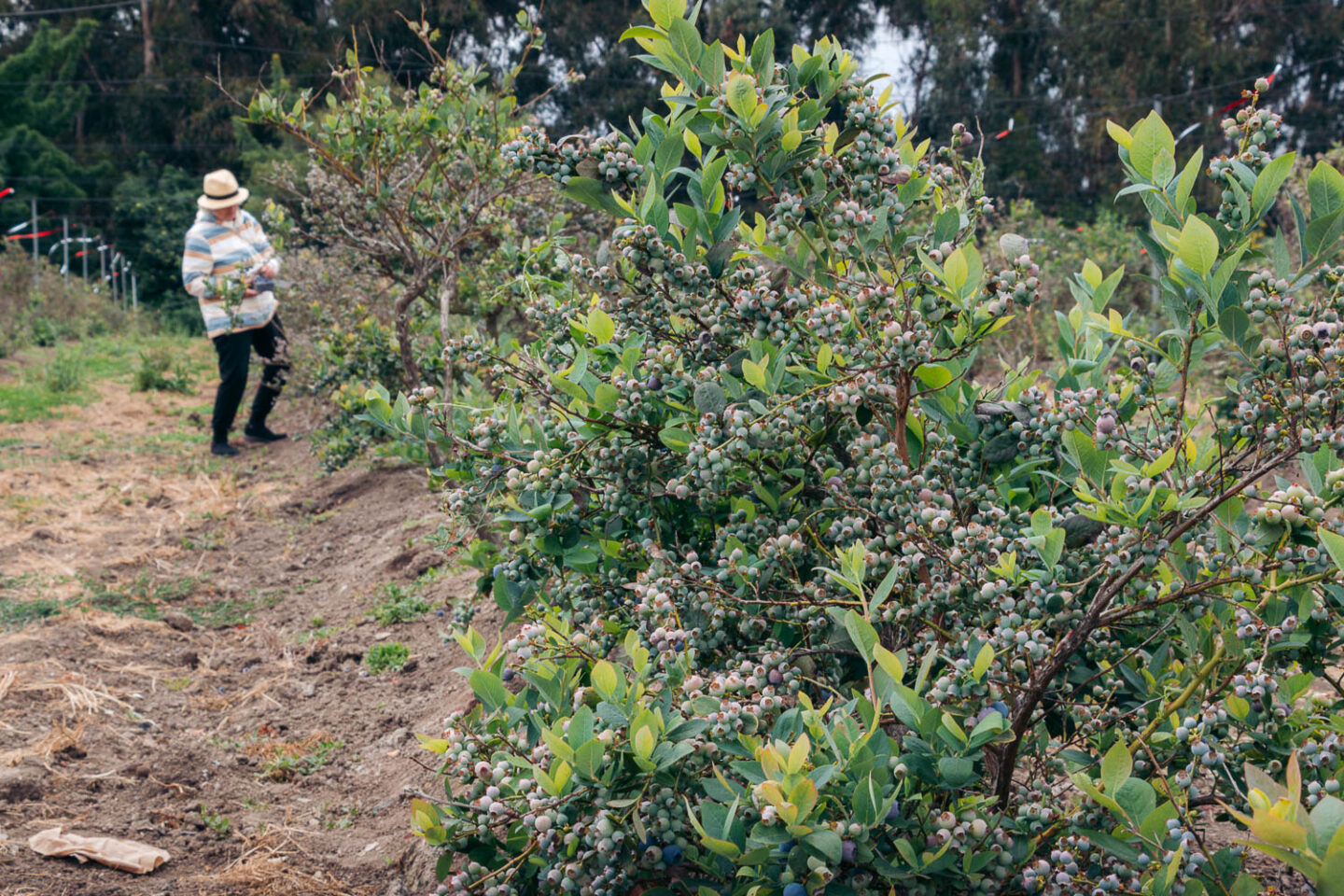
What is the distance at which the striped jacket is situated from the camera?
786 centimetres

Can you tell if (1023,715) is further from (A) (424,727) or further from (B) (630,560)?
(A) (424,727)

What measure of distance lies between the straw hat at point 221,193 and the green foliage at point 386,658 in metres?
5.51

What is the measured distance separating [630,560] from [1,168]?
1138 inches

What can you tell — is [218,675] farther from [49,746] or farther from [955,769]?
[955,769]

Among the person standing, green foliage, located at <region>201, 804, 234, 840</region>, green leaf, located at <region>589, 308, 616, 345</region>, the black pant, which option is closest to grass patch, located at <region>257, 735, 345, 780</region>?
green foliage, located at <region>201, 804, 234, 840</region>

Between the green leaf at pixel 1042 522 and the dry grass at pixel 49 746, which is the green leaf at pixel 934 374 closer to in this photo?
the green leaf at pixel 1042 522

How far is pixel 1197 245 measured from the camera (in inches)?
53.3

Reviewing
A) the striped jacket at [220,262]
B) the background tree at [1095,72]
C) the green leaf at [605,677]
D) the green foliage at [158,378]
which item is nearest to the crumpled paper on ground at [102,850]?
the green leaf at [605,677]

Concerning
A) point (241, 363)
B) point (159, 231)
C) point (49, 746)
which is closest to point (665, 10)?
point (49, 746)

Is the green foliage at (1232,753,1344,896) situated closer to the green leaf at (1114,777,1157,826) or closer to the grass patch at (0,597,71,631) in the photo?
the green leaf at (1114,777,1157,826)

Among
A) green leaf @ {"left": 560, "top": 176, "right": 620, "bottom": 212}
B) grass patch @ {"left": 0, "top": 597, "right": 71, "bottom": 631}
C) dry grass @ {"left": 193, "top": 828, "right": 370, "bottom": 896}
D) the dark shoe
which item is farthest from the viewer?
the dark shoe

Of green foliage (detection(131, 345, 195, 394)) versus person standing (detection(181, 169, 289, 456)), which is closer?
person standing (detection(181, 169, 289, 456))

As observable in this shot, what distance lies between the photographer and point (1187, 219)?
1.39 metres

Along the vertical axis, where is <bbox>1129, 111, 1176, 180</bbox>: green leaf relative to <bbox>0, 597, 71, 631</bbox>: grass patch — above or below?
above
